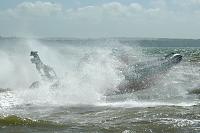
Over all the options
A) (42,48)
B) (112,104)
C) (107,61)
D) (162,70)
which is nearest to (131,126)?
(112,104)

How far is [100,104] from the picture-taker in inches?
928

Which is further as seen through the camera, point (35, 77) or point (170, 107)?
point (35, 77)

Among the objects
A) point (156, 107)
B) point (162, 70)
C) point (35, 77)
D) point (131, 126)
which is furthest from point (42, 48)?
point (131, 126)

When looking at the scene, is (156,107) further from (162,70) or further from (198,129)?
(162,70)

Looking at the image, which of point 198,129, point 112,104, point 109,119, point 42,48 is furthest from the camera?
point 42,48

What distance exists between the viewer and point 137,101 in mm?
24531

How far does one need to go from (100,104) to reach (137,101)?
6.97 ft

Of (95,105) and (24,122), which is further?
(95,105)

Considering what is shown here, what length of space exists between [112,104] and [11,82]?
1419 cm

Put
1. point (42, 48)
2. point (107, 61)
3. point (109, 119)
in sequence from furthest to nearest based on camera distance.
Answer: point (42, 48) < point (107, 61) < point (109, 119)

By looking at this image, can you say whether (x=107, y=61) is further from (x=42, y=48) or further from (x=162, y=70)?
(x=42, y=48)

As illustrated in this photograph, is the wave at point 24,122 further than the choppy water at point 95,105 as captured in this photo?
Yes

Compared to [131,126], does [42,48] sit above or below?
above

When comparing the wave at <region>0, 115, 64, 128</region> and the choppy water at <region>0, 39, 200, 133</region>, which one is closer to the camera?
the choppy water at <region>0, 39, 200, 133</region>
